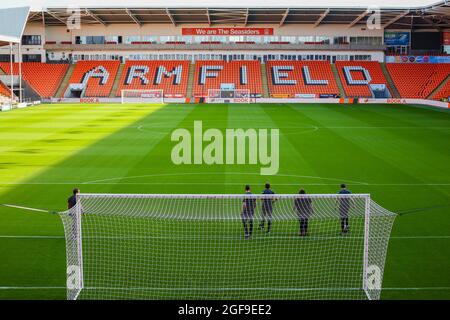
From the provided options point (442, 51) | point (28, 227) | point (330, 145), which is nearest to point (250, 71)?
point (442, 51)

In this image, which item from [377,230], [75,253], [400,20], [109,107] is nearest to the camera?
[75,253]

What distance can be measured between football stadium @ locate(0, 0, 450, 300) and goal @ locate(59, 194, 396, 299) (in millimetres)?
57

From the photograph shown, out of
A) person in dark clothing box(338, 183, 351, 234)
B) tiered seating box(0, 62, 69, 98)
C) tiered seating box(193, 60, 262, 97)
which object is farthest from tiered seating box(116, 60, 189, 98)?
person in dark clothing box(338, 183, 351, 234)

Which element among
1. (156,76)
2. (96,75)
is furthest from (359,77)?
(96,75)

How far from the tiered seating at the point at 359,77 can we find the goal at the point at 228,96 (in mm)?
11530

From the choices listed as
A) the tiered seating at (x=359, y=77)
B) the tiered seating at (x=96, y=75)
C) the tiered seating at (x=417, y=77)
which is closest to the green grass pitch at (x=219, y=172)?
the tiered seating at (x=417, y=77)

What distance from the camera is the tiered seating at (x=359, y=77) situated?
69.5 m

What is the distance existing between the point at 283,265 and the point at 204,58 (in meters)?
66.0

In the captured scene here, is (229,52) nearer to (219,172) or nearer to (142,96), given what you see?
(142,96)

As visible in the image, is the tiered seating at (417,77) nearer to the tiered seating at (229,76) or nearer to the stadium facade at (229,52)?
the stadium facade at (229,52)

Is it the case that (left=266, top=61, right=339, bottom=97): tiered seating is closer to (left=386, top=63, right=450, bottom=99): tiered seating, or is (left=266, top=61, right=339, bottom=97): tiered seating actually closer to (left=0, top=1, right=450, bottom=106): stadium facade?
(left=0, top=1, right=450, bottom=106): stadium facade

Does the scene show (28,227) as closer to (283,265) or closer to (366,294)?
(283,265)

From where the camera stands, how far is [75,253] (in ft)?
41.3

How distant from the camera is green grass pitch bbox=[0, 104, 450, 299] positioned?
42.6 feet
